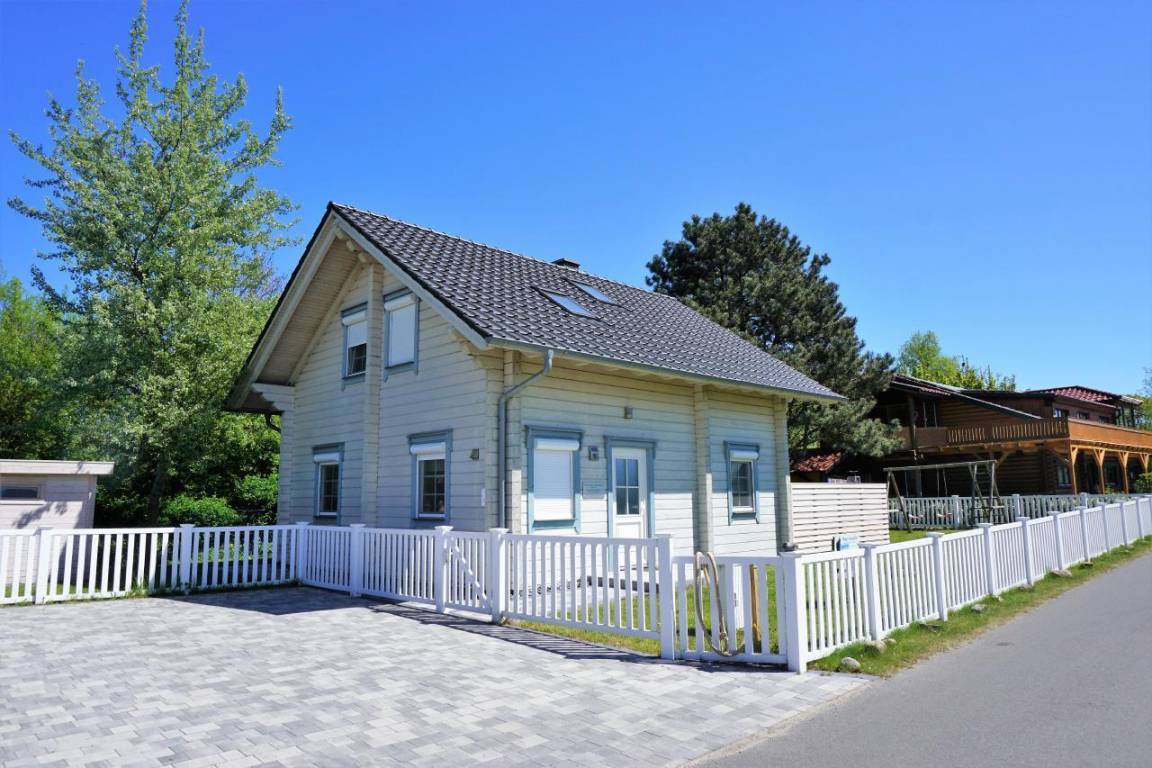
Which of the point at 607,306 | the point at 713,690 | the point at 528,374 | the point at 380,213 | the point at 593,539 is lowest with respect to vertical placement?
the point at 713,690

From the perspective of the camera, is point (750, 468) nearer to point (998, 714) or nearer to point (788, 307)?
point (998, 714)

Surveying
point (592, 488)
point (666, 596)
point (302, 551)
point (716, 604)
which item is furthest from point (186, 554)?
point (716, 604)

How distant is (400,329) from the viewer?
1370cm

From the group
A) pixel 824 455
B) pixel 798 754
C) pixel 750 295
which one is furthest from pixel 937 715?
pixel 824 455

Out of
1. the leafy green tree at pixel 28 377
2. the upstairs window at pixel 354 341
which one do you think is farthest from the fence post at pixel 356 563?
the leafy green tree at pixel 28 377

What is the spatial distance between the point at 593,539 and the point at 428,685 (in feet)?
8.59

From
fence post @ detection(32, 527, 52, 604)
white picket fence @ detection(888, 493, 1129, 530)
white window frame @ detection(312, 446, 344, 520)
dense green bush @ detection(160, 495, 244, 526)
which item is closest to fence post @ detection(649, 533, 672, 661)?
white window frame @ detection(312, 446, 344, 520)

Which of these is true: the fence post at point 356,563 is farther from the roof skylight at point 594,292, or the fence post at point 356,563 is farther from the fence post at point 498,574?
the roof skylight at point 594,292

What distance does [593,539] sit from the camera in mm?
8289

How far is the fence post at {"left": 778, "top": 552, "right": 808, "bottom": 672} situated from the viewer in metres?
6.68

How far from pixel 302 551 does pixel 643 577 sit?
6966 millimetres

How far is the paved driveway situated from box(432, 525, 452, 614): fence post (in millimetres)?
969

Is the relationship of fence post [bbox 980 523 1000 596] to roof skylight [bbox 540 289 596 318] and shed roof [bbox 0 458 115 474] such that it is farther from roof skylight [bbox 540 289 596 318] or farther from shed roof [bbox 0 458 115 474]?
shed roof [bbox 0 458 115 474]

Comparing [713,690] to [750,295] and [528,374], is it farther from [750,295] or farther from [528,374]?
[750,295]
